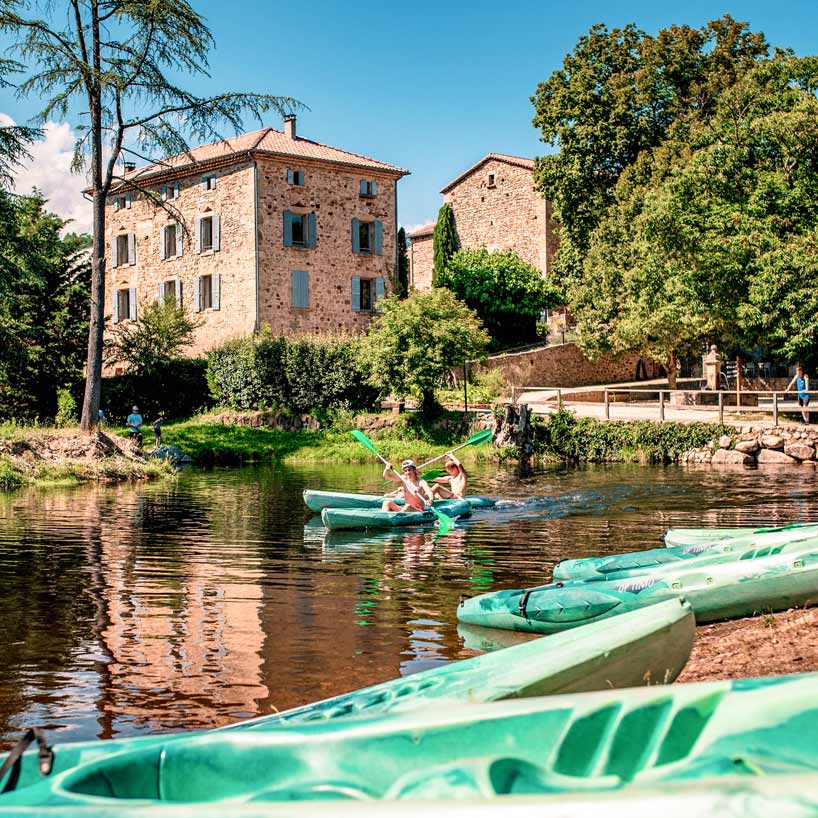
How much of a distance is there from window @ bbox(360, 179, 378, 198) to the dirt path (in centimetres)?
3529

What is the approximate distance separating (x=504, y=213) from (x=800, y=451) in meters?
24.6

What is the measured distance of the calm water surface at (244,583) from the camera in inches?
274

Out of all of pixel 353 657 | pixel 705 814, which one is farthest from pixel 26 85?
pixel 705 814

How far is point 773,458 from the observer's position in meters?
25.1

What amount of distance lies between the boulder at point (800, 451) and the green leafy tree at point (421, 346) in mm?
10502

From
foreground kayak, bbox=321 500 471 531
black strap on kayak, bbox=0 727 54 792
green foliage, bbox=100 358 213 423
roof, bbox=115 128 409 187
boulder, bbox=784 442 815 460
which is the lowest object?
foreground kayak, bbox=321 500 471 531

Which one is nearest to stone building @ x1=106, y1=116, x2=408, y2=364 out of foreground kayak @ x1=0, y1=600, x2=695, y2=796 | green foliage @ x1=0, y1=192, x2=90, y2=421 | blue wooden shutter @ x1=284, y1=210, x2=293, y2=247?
blue wooden shutter @ x1=284, y1=210, x2=293, y2=247

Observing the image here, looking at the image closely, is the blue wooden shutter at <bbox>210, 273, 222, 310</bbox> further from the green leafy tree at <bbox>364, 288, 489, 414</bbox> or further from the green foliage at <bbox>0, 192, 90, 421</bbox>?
the green leafy tree at <bbox>364, 288, 489, 414</bbox>

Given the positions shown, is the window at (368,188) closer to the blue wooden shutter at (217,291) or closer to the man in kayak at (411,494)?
the blue wooden shutter at (217,291)

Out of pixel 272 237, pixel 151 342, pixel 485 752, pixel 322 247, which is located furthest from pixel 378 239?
pixel 485 752

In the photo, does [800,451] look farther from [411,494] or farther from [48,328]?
[48,328]

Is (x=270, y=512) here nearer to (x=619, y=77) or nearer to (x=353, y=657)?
(x=353, y=657)

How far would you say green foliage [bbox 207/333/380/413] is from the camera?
111ft

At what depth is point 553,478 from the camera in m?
23.0
